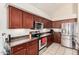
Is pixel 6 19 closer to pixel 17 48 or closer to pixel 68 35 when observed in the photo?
pixel 17 48

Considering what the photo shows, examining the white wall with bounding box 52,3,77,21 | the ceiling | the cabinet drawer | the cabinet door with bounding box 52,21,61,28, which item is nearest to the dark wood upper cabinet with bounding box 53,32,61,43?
the cabinet door with bounding box 52,21,61,28

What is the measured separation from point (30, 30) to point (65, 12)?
2.24 feet

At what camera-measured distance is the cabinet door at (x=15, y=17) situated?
144 cm

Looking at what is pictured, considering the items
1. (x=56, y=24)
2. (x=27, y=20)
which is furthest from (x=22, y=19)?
(x=56, y=24)

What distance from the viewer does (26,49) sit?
5.25ft

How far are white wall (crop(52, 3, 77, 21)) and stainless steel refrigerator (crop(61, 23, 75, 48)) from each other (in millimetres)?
142

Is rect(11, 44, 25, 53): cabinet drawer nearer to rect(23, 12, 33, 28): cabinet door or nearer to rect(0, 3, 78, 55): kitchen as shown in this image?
rect(0, 3, 78, 55): kitchen

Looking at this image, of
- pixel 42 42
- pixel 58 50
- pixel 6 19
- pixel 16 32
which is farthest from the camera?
pixel 42 42

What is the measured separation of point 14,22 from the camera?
148cm

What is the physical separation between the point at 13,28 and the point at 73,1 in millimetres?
1090

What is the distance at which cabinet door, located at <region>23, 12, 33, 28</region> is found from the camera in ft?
5.22

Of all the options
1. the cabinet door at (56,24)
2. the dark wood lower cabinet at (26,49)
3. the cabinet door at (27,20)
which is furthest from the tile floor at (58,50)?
the cabinet door at (27,20)

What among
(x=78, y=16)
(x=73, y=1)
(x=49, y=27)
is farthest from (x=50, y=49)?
(x=73, y=1)

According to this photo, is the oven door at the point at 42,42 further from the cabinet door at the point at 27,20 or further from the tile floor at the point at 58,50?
the cabinet door at the point at 27,20
